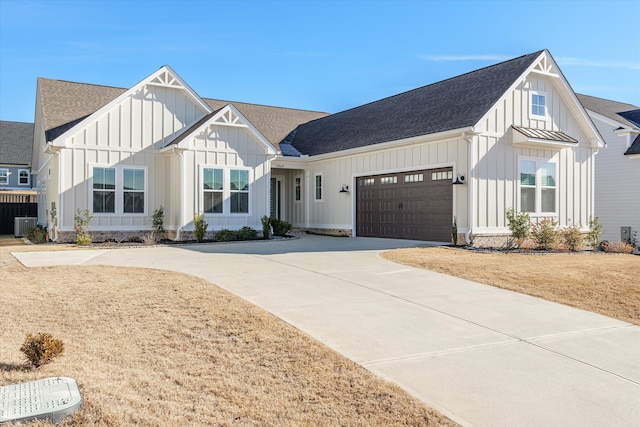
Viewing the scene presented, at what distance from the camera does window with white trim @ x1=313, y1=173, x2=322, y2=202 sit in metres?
22.1

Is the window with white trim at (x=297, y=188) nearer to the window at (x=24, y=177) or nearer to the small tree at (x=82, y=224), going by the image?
the small tree at (x=82, y=224)

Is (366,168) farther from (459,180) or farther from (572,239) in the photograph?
(572,239)

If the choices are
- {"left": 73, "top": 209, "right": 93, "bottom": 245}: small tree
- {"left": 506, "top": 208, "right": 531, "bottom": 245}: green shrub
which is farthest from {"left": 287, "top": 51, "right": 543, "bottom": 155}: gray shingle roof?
{"left": 73, "top": 209, "right": 93, "bottom": 245}: small tree

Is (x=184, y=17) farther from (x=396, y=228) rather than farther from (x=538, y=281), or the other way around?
(x=538, y=281)

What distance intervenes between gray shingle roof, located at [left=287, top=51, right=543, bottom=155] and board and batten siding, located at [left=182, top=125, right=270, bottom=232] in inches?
153

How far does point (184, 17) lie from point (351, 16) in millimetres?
5623

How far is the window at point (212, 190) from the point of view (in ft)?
56.7

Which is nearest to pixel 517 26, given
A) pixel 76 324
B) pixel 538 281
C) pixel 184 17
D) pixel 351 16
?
pixel 351 16

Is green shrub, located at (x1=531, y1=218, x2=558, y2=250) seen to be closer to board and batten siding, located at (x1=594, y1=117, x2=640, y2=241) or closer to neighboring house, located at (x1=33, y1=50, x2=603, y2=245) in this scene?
neighboring house, located at (x1=33, y1=50, x2=603, y2=245)

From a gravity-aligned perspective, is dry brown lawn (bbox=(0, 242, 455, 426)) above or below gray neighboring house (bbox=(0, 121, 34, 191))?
below

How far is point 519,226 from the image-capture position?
50.7ft

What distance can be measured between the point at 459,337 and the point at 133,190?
14235mm

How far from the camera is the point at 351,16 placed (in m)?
17.2

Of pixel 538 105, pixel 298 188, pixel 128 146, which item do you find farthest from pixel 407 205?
pixel 128 146
